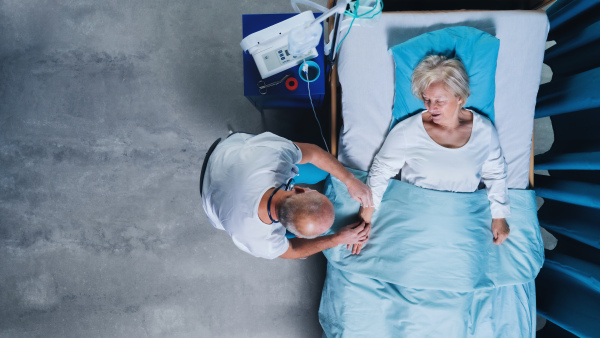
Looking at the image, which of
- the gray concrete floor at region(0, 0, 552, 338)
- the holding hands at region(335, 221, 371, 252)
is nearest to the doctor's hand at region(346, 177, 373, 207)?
the holding hands at region(335, 221, 371, 252)

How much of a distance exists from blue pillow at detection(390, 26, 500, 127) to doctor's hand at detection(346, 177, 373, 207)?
1.89ft

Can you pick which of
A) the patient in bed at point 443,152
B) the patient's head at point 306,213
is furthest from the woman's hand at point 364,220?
the patient's head at point 306,213

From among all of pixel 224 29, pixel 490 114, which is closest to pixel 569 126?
pixel 490 114

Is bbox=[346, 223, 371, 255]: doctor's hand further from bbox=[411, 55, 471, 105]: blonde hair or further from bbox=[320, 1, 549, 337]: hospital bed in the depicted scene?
bbox=[411, 55, 471, 105]: blonde hair

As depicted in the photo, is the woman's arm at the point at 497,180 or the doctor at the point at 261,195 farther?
the woman's arm at the point at 497,180

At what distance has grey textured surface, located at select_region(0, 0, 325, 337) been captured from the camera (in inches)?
92.0

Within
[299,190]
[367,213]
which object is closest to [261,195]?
[299,190]

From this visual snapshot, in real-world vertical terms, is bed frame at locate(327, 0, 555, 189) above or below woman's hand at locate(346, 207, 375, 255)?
above

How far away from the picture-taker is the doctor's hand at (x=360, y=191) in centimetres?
170

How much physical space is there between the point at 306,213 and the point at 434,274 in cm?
93

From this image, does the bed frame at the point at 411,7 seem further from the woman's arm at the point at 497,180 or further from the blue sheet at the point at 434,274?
the blue sheet at the point at 434,274

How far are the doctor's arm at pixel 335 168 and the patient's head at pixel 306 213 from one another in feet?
1.31

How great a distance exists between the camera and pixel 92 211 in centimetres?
238

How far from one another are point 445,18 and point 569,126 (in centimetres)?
99
